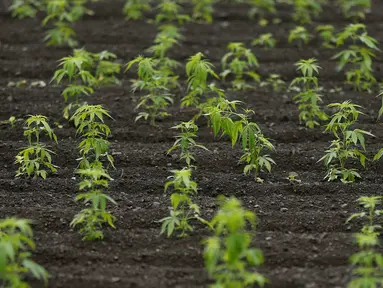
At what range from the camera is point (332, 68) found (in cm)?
810

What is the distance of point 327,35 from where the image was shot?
26.9 ft

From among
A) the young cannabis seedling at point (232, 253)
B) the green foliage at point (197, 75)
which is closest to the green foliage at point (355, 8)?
the green foliage at point (197, 75)

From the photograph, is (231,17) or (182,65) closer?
(182,65)

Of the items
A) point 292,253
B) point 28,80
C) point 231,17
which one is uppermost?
point 231,17

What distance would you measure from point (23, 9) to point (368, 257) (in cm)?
617

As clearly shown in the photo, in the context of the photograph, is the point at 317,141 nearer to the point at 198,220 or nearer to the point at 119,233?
the point at 198,220

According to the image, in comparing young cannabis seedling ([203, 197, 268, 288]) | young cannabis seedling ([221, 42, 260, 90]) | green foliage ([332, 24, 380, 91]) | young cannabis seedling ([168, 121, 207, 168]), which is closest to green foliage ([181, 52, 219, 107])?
young cannabis seedling ([168, 121, 207, 168])

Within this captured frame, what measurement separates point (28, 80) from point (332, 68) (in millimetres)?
3124

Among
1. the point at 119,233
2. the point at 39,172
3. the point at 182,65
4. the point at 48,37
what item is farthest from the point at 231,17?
the point at 119,233

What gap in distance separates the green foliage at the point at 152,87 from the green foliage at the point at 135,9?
6.97 ft

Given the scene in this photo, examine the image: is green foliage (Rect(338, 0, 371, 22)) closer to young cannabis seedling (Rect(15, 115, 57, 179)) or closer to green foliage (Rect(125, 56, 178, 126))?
green foliage (Rect(125, 56, 178, 126))

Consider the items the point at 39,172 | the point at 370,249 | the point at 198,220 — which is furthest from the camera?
the point at 39,172

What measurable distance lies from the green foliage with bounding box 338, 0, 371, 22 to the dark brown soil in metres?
1.05

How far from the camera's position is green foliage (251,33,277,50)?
8.20m
